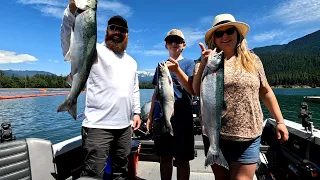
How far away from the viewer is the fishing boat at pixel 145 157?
2570 mm

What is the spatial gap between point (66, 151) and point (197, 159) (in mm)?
3106

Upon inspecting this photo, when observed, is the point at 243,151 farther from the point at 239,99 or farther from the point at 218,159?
the point at 239,99

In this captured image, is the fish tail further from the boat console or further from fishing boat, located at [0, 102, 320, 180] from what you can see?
the boat console

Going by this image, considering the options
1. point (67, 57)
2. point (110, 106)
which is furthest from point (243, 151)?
point (67, 57)

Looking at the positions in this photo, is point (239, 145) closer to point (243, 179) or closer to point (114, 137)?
point (243, 179)

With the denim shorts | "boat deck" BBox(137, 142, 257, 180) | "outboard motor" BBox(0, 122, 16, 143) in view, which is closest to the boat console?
"boat deck" BBox(137, 142, 257, 180)

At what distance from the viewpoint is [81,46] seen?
202 cm

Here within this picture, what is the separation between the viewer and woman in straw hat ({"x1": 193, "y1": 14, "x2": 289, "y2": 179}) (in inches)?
87.9

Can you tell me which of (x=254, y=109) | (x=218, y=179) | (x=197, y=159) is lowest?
(x=197, y=159)

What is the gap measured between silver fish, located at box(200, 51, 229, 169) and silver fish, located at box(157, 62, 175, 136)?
2.79ft

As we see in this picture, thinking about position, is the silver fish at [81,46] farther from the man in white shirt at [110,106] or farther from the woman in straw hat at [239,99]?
the woman in straw hat at [239,99]

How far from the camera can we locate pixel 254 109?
2258 millimetres

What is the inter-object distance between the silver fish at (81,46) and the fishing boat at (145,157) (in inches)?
34.5

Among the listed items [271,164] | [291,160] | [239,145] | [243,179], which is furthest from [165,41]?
[271,164]
